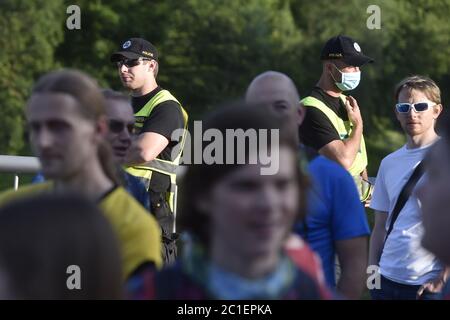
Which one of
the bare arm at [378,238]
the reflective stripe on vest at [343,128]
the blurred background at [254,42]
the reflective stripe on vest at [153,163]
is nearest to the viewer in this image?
the bare arm at [378,238]

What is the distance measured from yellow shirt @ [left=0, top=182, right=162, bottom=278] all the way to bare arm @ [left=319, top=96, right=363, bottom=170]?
2636 mm

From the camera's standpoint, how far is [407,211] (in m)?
5.30

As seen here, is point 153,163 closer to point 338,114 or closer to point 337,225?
point 338,114

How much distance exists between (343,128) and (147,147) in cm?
115

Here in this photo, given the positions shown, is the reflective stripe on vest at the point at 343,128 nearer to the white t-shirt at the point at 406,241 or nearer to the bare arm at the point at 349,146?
the bare arm at the point at 349,146

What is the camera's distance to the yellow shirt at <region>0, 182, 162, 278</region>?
9.68 feet

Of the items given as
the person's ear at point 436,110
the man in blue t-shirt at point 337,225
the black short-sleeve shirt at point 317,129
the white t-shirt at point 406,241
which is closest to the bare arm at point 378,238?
the white t-shirt at point 406,241

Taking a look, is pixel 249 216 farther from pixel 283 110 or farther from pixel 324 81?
pixel 324 81

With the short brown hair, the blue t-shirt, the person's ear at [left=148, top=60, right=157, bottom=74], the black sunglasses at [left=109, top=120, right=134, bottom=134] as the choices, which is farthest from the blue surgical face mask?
the blue t-shirt

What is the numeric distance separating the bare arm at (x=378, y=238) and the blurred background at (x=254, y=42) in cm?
3434

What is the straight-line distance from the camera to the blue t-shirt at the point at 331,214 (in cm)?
391

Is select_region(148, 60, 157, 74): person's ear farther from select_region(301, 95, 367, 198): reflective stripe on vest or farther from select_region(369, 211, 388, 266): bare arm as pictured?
select_region(369, 211, 388, 266): bare arm

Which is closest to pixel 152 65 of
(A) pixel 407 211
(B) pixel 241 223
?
(A) pixel 407 211

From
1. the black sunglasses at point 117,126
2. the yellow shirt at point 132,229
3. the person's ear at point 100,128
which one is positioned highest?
the black sunglasses at point 117,126
